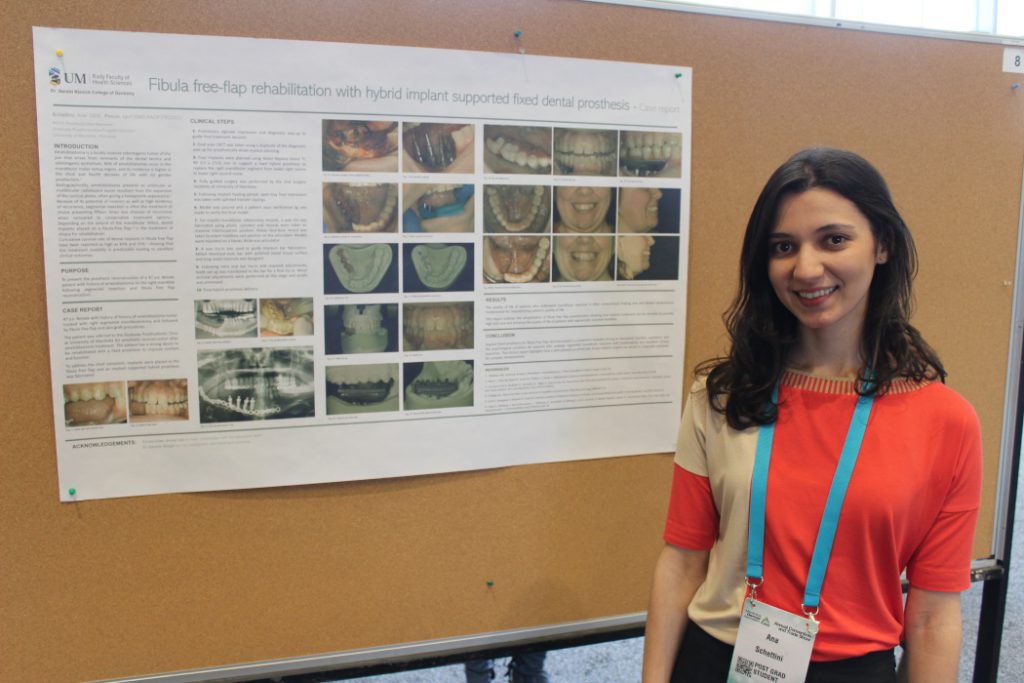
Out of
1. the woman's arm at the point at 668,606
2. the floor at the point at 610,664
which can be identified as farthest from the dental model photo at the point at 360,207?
the floor at the point at 610,664

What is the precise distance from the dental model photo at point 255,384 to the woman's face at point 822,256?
28.0 inches

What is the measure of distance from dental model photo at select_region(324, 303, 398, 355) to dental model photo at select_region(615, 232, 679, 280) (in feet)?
1.31

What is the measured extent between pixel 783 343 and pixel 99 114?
1.01 m

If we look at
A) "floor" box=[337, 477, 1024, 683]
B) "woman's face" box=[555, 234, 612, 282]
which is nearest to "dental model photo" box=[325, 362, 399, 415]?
"woman's face" box=[555, 234, 612, 282]

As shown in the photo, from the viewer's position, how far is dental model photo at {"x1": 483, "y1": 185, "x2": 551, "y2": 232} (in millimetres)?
1112

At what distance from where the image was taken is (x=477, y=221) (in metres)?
1.11

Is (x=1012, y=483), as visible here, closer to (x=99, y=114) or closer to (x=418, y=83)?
(x=418, y=83)

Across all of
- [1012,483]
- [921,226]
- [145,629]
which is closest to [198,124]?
[145,629]

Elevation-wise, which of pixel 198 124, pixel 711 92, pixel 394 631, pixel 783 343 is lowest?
pixel 394 631

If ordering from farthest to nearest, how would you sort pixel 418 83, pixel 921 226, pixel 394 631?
pixel 921 226
pixel 394 631
pixel 418 83

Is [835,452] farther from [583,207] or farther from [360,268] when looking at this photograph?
[360,268]

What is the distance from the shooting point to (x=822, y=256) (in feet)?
2.65

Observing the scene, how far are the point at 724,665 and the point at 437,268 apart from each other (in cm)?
71

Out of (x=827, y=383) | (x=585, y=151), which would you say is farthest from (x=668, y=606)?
(x=585, y=151)
